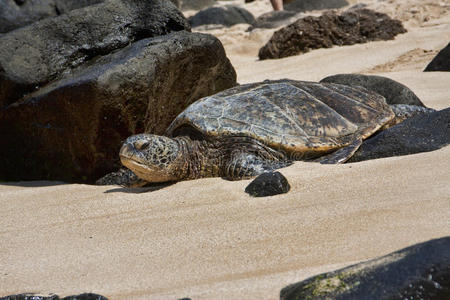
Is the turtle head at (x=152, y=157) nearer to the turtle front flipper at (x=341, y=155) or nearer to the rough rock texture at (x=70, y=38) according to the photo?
the turtle front flipper at (x=341, y=155)

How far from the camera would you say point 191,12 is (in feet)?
63.5

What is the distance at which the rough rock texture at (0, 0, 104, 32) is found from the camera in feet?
18.0

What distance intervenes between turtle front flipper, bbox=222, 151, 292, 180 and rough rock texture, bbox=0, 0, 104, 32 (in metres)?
2.97

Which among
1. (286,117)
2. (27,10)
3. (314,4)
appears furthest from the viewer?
(314,4)

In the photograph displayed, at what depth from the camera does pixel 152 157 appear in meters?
3.86

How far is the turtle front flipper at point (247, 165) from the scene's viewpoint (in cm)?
383

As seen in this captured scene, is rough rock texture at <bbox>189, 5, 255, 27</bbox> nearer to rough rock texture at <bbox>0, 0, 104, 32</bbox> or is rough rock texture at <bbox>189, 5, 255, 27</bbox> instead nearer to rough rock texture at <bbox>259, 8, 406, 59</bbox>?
rough rock texture at <bbox>259, 8, 406, 59</bbox>

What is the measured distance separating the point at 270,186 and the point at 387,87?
132 inches

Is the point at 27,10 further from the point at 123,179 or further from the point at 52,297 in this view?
the point at 52,297

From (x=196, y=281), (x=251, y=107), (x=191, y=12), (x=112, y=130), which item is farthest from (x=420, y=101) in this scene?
(x=191, y=12)

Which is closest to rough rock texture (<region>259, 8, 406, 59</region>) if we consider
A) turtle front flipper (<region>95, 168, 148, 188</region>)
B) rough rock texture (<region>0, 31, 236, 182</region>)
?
rough rock texture (<region>0, 31, 236, 182</region>)

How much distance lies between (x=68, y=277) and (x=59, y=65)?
9.45 feet

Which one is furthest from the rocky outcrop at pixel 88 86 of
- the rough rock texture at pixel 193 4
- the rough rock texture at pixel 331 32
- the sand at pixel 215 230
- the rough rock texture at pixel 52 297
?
the rough rock texture at pixel 193 4

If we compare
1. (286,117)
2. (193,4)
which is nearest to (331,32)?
(286,117)
